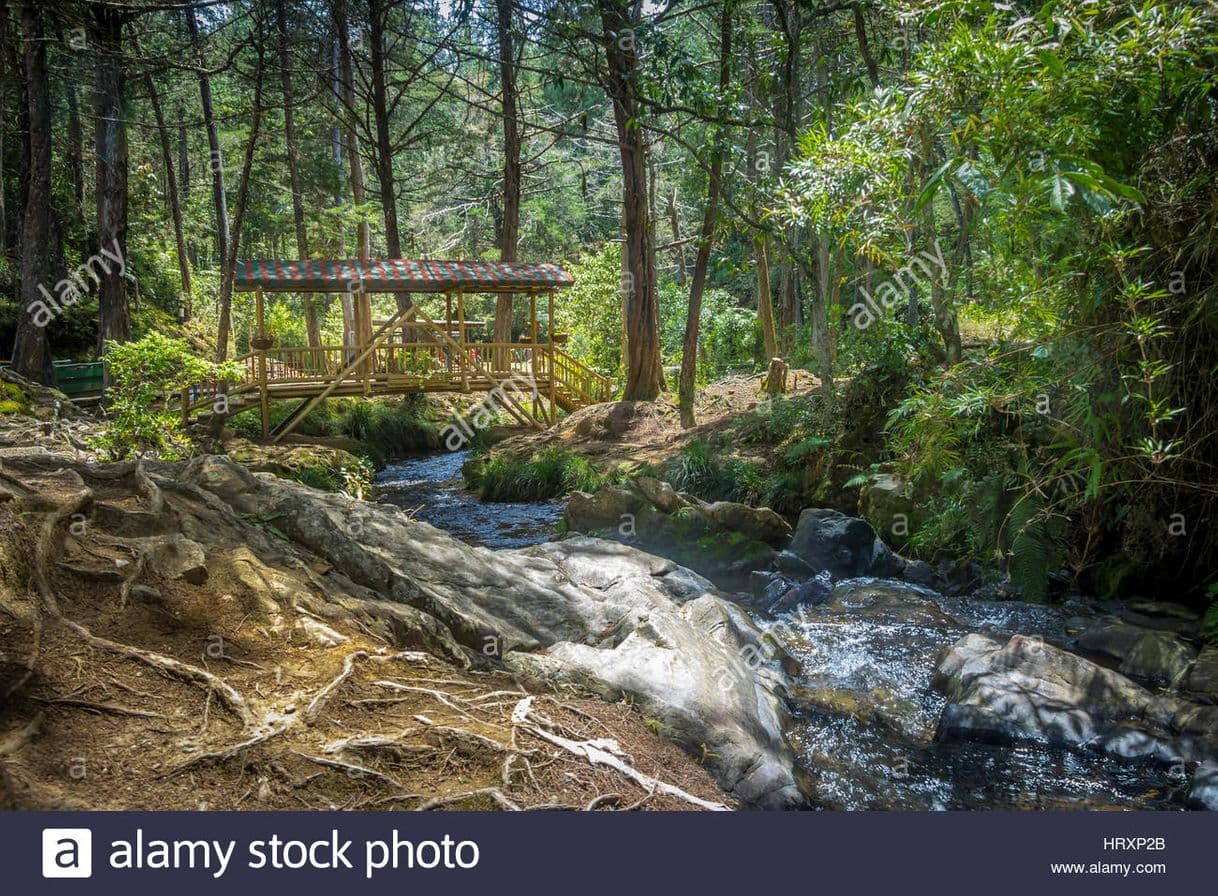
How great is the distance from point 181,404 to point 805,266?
1046 cm

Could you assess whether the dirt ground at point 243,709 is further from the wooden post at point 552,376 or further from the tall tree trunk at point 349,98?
the tall tree trunk at point 349,98

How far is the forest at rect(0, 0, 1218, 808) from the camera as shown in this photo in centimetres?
487

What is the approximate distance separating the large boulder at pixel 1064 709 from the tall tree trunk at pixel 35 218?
1261cm

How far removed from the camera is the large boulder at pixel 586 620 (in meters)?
4.32

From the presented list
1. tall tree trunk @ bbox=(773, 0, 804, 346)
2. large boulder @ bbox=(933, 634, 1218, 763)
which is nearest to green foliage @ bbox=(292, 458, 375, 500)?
tall tree trunk @ bbox=(773, 0, 804, 346)

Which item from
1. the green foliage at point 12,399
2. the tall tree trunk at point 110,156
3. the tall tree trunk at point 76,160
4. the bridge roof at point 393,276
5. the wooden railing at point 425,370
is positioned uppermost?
the tall tree trunk at point 76,160

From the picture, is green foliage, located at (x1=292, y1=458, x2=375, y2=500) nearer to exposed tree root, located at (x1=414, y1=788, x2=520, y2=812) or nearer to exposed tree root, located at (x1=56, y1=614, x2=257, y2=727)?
exposed tree root, located at (x1=56, y1=614, x2=257, y2=727)

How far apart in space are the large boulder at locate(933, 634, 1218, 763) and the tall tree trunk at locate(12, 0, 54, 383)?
12610 mm

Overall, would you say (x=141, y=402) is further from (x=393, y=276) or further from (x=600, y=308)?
(x=600, y=308)

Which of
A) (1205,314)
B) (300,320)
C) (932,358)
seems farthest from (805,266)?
(300,320)

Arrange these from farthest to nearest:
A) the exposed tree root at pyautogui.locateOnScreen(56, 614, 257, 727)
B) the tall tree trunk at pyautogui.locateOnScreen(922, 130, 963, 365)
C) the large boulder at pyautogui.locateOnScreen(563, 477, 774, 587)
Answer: the large boulder at pyautogui.locateOnScreen(563, 477, 774, 587) → the tall tree trunk at pyautogui.locateOnScreen(922, 130, 963, 365) → the exposed tree root at pyautogui.locateOnScreen(56, 614, 257, 727)

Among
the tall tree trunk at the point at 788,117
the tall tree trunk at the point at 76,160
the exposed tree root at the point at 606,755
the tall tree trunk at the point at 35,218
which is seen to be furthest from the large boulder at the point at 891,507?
the tall tree trunk at the point at 76,160

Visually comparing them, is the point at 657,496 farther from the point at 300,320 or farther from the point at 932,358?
the point at 300,320

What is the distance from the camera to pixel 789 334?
21812mm
